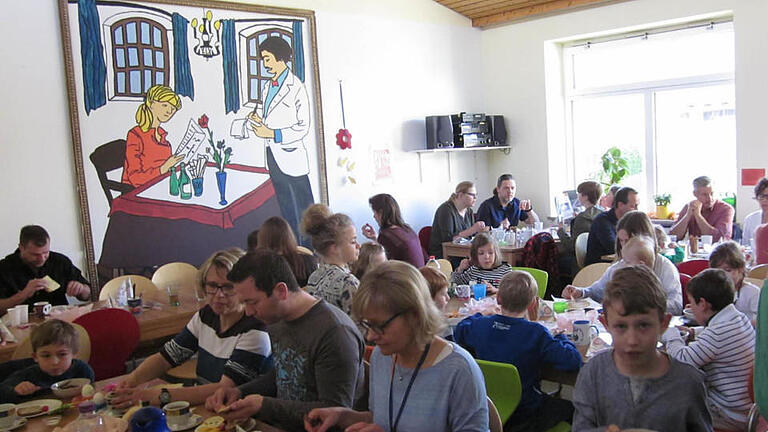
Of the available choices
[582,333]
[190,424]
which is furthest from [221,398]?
[582,333]

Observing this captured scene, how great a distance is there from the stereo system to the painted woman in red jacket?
10.8ft

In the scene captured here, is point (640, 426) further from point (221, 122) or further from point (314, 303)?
point (221, 122)

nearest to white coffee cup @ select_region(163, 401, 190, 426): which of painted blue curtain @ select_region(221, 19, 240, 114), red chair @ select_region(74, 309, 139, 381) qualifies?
red chair @ select_region(74, 309, 139, 381)

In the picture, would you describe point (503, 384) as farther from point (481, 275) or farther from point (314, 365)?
point (481, 275)

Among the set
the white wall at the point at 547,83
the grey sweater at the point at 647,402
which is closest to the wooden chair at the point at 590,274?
the grey sweater at the point at 647,402

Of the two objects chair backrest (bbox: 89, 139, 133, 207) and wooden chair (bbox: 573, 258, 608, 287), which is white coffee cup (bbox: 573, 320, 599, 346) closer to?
wooden chair (bbox: 573, 258, 608, 287)

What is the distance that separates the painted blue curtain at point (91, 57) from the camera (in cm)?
625

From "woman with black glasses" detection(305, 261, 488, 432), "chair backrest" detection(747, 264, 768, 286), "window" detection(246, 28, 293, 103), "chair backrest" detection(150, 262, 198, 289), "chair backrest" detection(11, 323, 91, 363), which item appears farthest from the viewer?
"window" detection(246, 28, 293, 103)

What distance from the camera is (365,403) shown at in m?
2.82

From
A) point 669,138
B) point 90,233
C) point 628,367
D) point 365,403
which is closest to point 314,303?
point 365,403

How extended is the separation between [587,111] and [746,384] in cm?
677

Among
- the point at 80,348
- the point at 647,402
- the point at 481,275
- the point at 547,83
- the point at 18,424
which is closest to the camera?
the point at 647,402

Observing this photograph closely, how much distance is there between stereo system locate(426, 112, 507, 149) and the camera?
883 centimetres

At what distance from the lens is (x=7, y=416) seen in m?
2.77
